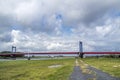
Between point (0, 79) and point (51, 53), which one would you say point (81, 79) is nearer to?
point (0, 79)

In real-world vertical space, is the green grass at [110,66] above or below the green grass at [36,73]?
above

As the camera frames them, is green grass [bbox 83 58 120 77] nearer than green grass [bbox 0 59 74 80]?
No

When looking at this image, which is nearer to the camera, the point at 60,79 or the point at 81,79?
the point at 81,79

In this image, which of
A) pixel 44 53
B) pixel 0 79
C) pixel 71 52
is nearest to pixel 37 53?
pixel 44 53

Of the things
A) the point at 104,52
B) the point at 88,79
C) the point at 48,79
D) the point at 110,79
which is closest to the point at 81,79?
the point at 88,79

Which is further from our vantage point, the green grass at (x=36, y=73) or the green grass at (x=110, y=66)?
the green grass at (x=110, y=66)

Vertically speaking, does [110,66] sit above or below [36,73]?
above

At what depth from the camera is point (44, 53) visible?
189375mm

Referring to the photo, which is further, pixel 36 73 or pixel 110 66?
pixel 110 66

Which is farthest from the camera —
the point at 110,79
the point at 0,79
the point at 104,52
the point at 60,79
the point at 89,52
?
the point at 89,52

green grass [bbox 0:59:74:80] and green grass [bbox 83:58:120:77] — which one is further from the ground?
green grass [bbox 83:58:120:77]

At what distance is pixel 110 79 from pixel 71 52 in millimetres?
171893

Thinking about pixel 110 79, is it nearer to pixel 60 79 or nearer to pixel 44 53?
pixel 60 79

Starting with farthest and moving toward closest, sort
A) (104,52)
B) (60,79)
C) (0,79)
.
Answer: (104,52)
(0,79)
(60,79)
